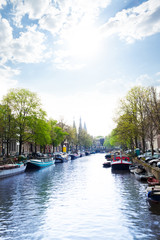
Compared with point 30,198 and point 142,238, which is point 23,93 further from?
point 142,238

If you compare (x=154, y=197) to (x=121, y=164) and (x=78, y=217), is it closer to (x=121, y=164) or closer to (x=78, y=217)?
(x=78, y=217)

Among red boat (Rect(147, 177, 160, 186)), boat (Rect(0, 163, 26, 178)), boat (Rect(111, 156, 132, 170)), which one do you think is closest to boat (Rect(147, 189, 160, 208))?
red boat (Rect(147, 177, 160, 186))

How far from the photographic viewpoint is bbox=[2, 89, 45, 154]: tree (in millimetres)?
50469

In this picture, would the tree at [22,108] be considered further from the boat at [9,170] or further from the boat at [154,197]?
the boat at [154,197]

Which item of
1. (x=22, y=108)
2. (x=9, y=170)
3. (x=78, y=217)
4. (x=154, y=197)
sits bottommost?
(x=78, y=217)

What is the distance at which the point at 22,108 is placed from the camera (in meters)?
52.1

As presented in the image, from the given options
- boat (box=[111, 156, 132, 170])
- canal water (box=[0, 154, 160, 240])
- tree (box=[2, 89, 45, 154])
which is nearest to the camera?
canal water (box=[0, 154, 160, 240])

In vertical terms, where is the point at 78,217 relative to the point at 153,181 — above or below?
below

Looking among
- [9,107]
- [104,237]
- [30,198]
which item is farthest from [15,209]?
[9,107]

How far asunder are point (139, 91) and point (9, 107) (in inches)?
1278

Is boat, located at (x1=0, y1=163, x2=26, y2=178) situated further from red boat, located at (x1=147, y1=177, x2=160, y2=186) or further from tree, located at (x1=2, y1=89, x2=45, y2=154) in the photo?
red boat, located at (x1=147, y1=177, x2=160, y2=186)

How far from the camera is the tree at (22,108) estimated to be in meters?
50.5

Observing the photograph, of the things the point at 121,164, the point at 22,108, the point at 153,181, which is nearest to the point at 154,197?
the point at 153,181

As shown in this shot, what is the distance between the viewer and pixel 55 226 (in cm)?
1259
